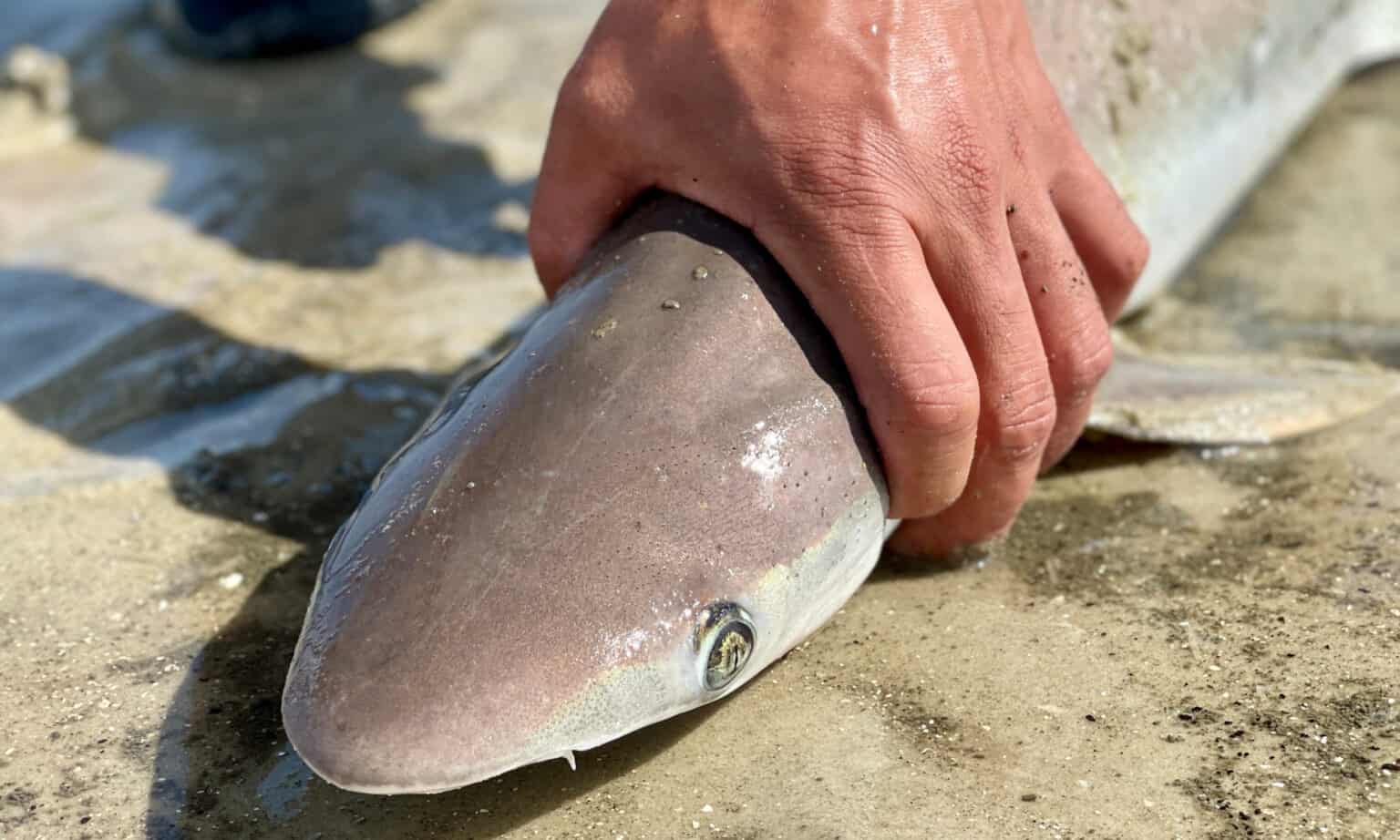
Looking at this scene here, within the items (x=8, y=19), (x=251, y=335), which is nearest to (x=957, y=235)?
(x=251, y=335)

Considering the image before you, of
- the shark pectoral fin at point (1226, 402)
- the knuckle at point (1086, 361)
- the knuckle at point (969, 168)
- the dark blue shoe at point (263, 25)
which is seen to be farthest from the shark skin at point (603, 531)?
the dark blue shoe at point (263, 25)

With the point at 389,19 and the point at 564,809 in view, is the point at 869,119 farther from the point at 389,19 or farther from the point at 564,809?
the point at 389,19

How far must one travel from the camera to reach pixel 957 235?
2486 mm

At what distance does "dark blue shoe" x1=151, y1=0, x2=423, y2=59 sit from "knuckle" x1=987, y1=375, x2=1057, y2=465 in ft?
14.5

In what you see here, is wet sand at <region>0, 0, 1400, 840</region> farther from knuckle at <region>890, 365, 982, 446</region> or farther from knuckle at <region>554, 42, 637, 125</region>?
knuckle at <region>554, 42, 637, 125</region>

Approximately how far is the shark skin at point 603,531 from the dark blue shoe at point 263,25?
3.87 meters

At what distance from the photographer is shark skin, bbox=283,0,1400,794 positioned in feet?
6.82

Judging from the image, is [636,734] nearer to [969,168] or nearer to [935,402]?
[935,402]

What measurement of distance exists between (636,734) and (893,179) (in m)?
1.02

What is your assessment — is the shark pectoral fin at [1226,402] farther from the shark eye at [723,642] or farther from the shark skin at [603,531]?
the shark eye at [723,642]

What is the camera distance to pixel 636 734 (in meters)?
2.41

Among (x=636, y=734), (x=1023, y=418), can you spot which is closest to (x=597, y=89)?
(x=1023, y=418)

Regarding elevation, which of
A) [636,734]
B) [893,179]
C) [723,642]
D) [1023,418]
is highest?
[893,179]

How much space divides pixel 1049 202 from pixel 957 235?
0.92 ft
